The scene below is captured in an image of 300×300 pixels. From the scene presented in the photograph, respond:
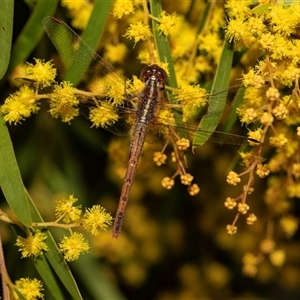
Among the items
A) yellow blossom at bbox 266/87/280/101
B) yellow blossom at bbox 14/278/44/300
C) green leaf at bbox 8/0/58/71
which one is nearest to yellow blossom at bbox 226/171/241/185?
yellow blossom at bbox 266/87/280/101

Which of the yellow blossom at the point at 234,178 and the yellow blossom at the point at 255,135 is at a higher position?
the yellow blossom at the point at 255,135

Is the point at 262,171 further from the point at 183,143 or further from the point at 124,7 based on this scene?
the point at 124,7

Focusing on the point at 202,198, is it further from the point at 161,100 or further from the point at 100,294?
the point at 161,100

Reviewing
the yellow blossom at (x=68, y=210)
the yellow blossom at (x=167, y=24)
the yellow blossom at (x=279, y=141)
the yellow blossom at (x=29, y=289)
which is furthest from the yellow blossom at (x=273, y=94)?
the yellow blossom at (x=29, y=289)

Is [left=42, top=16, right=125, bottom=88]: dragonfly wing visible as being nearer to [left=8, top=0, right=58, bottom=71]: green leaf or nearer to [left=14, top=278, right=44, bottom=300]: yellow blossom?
[left=8, top=0, right=58, bottom=71]: green leaf

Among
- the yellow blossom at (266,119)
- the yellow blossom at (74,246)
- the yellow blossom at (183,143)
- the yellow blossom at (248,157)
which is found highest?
the yellow blossom at (266,119)

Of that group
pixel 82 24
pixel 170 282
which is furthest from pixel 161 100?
pixel 170 282

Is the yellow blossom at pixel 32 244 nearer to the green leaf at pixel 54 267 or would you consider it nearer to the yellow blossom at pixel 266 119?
the green leaf at pixel 54 267
